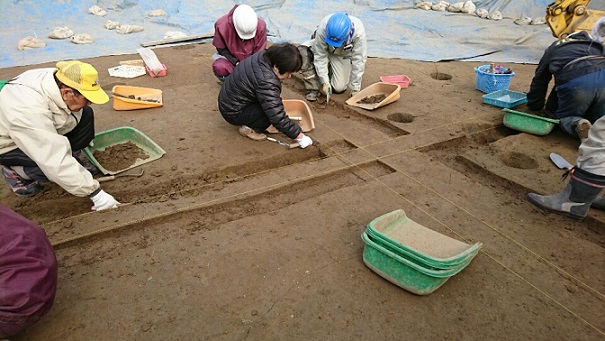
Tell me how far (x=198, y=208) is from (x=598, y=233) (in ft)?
9.43

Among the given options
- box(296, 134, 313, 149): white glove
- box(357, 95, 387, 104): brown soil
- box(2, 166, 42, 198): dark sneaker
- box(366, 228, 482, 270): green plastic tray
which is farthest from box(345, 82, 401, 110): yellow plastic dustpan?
box(2, 166, 42, 198): dark sneaker

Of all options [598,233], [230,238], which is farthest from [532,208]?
[230,238]

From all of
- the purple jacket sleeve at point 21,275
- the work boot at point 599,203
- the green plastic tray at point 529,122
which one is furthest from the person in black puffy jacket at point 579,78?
the purple jacket sleeve at point 21,275

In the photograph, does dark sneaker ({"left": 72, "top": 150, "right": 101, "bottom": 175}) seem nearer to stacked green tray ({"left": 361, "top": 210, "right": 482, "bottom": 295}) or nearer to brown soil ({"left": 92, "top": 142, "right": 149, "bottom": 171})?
brown soil ({"left": 92, "top": 142, "right": 149, "bottom": 171})

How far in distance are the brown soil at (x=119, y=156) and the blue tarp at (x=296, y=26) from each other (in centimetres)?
383

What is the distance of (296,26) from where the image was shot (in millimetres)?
7586

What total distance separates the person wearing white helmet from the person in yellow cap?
2.23m

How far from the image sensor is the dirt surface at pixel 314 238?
175cm

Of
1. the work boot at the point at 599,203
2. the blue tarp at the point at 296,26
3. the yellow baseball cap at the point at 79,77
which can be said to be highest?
the yellow baseball cap at the point at 79,77

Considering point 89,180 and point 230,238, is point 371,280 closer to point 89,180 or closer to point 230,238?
point 230,238

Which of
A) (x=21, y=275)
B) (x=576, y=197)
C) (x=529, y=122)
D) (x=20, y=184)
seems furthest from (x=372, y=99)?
(x=21, y=275)

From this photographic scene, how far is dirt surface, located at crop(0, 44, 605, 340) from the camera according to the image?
1747 millimetres

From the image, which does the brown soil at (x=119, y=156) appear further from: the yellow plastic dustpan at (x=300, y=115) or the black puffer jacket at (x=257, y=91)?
the yellow plastic dustpan at (x=300, y=115)

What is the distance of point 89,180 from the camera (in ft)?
7.29
